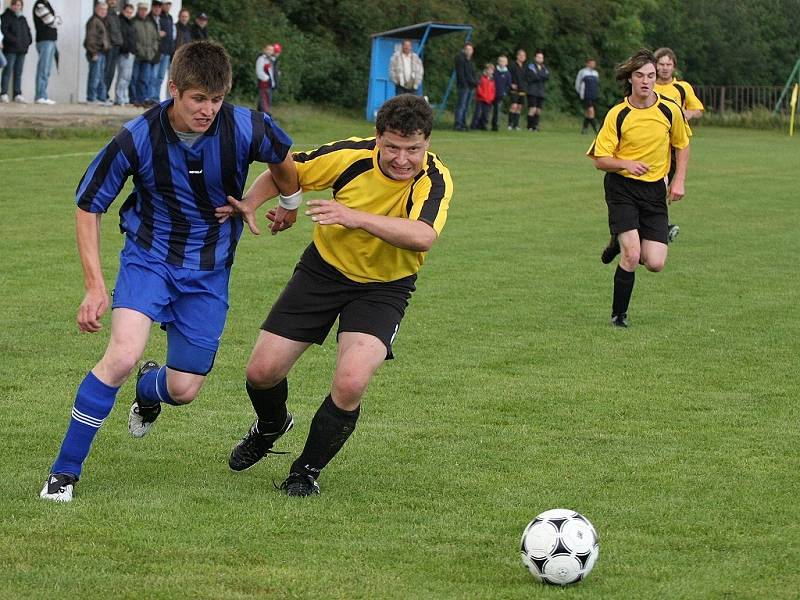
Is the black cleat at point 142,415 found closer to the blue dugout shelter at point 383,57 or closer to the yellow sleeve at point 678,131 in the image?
the yellow sleeve at point 678,131

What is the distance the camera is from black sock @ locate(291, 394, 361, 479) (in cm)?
588

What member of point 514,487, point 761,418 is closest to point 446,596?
point 514,487

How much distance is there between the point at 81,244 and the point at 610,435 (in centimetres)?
302

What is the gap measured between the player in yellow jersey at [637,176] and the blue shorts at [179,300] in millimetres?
5251

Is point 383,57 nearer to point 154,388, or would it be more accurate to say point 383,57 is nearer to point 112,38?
point 112,38

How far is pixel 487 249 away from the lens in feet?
48.3

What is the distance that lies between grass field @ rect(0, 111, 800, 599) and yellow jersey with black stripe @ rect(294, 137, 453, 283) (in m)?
0.98

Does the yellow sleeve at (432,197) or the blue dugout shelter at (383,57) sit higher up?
the yellow sleeve at (432,197)

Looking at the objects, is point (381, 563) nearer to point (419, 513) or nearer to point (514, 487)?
point (419, 513)

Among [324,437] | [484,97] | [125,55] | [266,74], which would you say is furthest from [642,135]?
[484,97]

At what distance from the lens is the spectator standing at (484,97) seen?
35.0m

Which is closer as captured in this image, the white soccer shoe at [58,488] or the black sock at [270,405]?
the white soccer shoe at [58,488]

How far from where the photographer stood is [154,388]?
20.5 feet

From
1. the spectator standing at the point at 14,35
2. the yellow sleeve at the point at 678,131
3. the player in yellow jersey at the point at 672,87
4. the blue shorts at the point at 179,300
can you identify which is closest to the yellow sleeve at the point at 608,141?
the yellow sleeve at the point at 678,131
